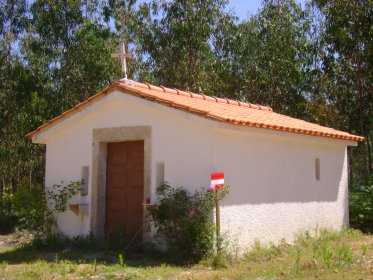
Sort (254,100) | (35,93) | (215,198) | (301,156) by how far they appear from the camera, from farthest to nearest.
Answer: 1. (254,100)
2. (35,93)
3. (301,156)
4. (215,198)

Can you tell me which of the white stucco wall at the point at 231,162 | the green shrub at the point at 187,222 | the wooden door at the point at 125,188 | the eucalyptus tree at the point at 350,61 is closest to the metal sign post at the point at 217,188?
the green shrub at the point at 187,222

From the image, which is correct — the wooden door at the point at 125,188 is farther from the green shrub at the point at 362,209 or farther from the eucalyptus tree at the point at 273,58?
the eucalyptus tree at the point at 273,58

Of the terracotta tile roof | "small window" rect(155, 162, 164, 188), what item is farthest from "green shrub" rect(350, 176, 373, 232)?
"small window" rect(155, 162, 164, 188)

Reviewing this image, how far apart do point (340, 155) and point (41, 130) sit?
24.4 ft

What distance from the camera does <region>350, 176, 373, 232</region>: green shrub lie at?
43.1 feet

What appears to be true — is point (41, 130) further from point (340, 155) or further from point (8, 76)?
point (8, 76)

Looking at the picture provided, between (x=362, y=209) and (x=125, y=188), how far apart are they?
6.64m

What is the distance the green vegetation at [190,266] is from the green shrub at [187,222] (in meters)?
0.25

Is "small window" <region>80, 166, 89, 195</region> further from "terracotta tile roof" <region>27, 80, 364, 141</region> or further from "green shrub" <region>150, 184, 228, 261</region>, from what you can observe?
"green shrub" <region>150, 184, 228, 261</region>

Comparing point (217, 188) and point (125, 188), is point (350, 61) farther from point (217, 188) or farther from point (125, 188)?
point (217, 188)

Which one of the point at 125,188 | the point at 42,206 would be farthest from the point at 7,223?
the point at 125,188

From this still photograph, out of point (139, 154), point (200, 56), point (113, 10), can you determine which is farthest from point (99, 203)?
point (113, 10)

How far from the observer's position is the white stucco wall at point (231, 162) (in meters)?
9.05

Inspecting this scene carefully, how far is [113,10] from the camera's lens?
19.8 meters
